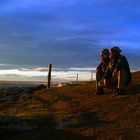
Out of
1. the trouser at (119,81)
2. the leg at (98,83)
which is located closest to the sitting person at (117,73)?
the trouser at (119,81)

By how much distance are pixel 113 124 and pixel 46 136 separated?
1.82 metres

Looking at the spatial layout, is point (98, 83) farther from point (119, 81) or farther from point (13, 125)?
point (13, 125)

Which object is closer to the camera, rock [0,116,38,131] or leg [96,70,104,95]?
rock [0,116,38,131]

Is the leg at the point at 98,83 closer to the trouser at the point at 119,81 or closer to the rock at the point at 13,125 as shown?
the trouser at the point at 119,81

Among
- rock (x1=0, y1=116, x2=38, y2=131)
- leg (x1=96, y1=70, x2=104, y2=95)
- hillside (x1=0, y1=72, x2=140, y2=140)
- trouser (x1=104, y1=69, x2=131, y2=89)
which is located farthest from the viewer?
leg (x1=96, y1=70, x2=104, y2=95)

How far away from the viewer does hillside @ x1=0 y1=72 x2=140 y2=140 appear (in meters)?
13.5

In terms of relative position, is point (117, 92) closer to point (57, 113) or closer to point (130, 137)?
point (57, 113)

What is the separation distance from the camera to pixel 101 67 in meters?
18.8

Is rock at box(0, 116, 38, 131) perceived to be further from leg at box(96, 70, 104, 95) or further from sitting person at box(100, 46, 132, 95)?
leg at box(96, 70, 104, 95)

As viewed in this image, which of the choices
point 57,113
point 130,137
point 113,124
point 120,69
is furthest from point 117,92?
point 130,137

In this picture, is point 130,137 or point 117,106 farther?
point 117,106

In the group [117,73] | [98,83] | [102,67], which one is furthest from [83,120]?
[102,67]

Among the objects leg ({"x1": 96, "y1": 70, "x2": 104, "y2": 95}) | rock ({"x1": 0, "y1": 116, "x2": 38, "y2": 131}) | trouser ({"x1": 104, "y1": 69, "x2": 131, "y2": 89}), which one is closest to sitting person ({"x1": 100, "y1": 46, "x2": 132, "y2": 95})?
trouser ({"x1": 104, "y1": 69, "x2": 131, "y2": 89})

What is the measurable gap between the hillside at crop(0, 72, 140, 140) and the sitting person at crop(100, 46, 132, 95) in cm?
35
